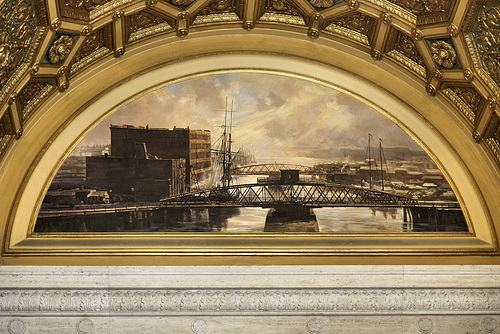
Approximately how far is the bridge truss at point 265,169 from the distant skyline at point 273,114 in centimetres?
14

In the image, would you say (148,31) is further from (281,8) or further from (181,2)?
(281,8)

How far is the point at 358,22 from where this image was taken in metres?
8.22

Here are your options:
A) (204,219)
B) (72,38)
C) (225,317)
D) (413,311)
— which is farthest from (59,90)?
(413,311)

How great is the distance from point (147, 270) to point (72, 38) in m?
2.99

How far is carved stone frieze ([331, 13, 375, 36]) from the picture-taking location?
8127 mm

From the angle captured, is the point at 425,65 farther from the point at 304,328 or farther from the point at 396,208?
the point at 304,328

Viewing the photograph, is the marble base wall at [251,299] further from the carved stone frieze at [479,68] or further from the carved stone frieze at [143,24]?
the carved stone frieze at [143,24]

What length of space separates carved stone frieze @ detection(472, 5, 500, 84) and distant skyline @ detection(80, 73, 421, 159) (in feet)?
6.48

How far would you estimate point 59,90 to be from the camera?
8.15m

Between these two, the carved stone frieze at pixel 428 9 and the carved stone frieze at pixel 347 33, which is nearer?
the carved stone frieze at pixel 428 9

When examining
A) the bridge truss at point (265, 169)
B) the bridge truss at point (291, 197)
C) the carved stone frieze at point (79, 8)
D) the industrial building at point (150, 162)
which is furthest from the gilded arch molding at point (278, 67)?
the bridge truss at point (265, 169)

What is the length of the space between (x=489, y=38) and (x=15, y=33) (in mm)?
4939

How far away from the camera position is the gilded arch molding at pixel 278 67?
295 inches

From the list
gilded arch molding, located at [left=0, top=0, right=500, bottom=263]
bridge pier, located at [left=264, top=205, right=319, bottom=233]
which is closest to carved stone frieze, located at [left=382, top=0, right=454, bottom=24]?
gilded arch molding, located at [left=0, top=0, right=500, bottom=263]
